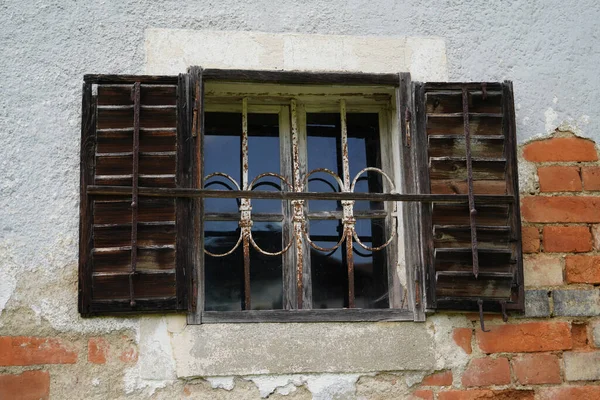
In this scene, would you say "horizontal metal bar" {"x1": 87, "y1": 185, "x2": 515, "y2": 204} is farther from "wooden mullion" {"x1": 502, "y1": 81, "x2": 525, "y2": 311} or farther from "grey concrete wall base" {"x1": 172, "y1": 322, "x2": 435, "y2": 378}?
"grey concrete wall base" {"x1": 172, "y1": 322, "x2": 435, "y2": 378}

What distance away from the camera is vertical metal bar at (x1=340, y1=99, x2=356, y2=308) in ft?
11.1

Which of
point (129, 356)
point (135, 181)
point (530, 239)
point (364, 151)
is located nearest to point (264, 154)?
point (364, 151)

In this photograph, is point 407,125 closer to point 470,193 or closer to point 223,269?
point 470,193

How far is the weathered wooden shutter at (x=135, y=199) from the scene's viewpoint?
120 inches

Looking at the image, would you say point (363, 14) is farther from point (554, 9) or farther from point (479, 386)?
point (479, 386)

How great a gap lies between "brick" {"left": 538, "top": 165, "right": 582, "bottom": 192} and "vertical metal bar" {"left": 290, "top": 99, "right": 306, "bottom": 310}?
1.01m

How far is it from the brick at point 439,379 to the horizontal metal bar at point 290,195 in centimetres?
67

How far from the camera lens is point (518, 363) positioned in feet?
10.5

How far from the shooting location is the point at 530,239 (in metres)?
3.36

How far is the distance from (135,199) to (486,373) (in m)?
1.51

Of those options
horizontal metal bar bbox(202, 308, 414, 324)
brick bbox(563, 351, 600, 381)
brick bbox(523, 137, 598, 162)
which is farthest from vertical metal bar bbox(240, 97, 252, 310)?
brick bbox(563, 351, 600, 381)

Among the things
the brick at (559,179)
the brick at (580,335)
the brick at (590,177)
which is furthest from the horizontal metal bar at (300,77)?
the brick at (580,335)

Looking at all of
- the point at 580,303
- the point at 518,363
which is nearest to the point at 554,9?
the point at 580,303

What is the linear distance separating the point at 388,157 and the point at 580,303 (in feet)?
3.27
